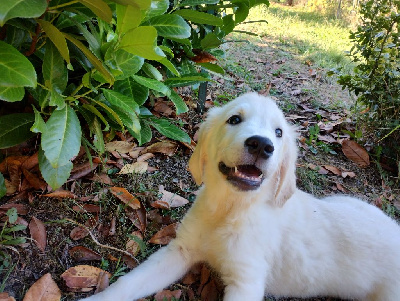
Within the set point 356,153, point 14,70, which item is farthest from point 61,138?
point 356,153

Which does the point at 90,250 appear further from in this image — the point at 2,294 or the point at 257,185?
the point at 257,185

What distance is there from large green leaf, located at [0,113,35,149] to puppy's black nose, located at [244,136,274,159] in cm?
122

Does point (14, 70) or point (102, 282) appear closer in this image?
point (14, 70)

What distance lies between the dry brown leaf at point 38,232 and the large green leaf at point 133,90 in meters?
0.94

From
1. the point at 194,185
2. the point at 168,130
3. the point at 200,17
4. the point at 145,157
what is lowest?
the point at 194,185

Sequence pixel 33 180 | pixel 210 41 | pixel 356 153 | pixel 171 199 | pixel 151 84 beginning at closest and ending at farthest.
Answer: pixel 151 84 < pixel 33 180 < pixel 171 199 < pixel 210 41 < pixel 356 153

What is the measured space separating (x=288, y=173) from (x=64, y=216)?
4.73 ft

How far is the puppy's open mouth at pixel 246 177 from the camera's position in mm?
2193

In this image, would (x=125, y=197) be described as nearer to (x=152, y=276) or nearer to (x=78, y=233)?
(x=78, y=233)

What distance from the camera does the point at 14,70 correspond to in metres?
1.48

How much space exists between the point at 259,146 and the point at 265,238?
0.62 metres

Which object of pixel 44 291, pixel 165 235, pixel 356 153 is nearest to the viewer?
pixel 44 291

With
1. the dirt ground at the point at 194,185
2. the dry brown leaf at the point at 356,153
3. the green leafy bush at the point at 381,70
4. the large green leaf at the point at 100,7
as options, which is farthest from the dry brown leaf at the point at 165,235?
the green leafy bush at the point at 381,70

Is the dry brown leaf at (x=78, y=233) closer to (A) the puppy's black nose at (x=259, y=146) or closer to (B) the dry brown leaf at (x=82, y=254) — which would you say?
(B) the dry brown leaf at (x=82, y=254)
